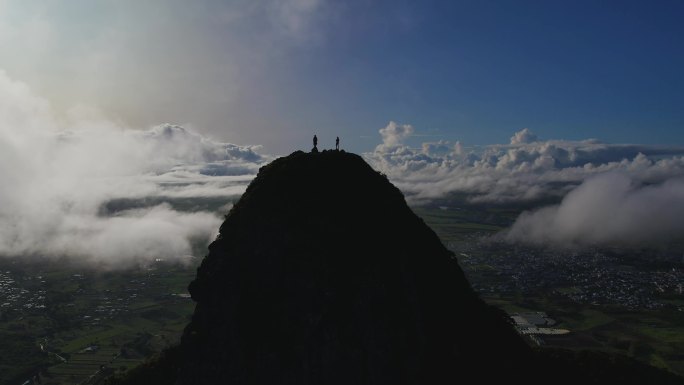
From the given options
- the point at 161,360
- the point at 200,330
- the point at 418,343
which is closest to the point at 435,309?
the point at 418,343

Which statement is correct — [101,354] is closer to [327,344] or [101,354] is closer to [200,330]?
[200,330]

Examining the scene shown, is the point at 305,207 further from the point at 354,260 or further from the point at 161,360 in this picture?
the point at 161,360

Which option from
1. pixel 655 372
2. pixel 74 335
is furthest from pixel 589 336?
pixel 74 335

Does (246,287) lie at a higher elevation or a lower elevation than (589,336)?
higher

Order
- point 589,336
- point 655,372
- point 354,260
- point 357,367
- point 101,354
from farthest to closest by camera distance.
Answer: point 589,336 → point 101,354 → point 655,372 → point 354,260 → point 357,367

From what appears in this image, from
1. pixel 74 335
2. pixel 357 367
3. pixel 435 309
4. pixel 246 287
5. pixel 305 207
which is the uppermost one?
pixel 305 207

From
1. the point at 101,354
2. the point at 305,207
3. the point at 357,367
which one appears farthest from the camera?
the point at 101,354

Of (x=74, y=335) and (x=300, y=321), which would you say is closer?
(x=300, y=321)
